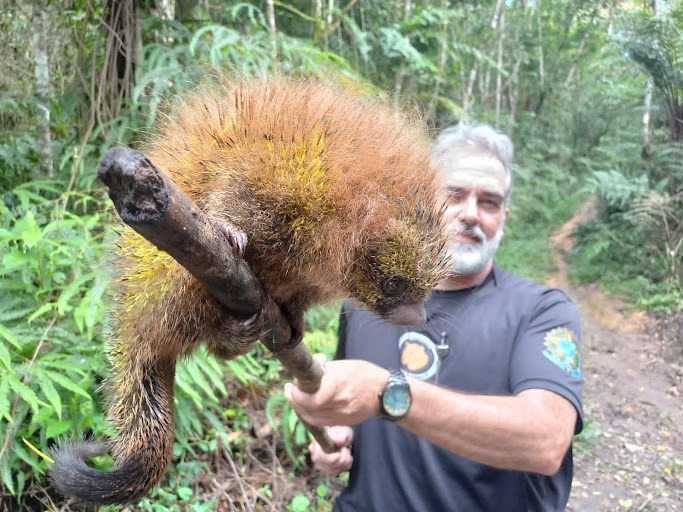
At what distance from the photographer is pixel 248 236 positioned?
2.95 ft

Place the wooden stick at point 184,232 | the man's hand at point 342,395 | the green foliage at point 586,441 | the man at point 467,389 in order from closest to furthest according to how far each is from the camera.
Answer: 1. the wooden stick at point 184,232
2. the man's hand at point 342,395
3. the man at point 467,389
4. the green foliage at point 586,441

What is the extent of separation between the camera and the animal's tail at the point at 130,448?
1.02 m

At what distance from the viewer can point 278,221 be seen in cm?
91

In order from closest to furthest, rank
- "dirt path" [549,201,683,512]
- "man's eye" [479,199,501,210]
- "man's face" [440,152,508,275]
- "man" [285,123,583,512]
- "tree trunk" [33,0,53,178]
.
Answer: "man" [285,123,583,512], "man's face" [440,152,508,275], "man's eye" [479,199,501,210], "tree trunk" [33,0,53,178], "dirt path" [549,201,683,512]

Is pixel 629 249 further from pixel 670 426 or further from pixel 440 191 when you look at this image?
pixel 440 191

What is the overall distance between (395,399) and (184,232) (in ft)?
3.15

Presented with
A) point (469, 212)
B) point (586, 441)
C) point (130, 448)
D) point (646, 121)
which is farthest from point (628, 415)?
point (130, 448)

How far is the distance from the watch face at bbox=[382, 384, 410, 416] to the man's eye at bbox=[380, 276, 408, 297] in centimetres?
50

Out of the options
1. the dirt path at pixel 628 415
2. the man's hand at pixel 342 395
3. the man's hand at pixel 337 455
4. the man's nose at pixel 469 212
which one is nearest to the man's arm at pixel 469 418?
the man's hand at pixel 342 395

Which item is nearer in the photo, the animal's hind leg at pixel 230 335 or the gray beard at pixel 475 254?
the animal's hind leg at pixel 230 335

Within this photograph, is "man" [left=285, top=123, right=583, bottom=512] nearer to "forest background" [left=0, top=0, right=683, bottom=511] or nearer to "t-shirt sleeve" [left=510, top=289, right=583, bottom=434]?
"t-shirt sleeve" [left=510, top=289, right=583, bottom=434]

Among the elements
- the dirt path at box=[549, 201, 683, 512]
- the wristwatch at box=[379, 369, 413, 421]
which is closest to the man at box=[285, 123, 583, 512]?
the wristwatch at box=[379, 369, 413, 421]

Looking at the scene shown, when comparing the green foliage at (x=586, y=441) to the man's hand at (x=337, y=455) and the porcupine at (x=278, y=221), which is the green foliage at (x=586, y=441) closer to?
the man's hand at (x=337, y=455)

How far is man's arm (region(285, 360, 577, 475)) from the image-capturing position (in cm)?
135
